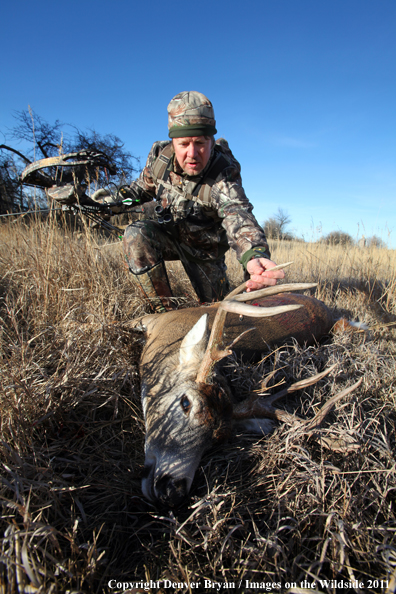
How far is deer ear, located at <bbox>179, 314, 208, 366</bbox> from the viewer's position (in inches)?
73.0

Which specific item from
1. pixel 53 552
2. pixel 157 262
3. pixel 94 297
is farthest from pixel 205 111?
pixel 53 552

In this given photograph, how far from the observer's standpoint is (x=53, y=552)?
3.19 ft

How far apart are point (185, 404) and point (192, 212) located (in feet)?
7.98

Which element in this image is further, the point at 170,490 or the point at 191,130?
the point at 191,130

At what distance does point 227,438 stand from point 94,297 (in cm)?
177

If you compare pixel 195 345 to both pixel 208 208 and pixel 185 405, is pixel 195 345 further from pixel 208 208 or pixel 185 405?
pixel 208 208

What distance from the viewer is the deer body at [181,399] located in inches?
53.2

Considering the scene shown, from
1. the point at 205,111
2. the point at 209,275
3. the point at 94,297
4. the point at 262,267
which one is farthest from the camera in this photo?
the point at 209,275

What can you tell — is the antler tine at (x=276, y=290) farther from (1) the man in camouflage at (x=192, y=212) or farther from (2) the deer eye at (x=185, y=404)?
(1) the man in camouflage at (x=192, y=212)

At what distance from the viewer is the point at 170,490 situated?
1.28 metres

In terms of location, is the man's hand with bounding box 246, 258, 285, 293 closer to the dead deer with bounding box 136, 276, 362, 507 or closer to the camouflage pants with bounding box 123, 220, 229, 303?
the dead deer with bounding box 136, 276, 362, 507

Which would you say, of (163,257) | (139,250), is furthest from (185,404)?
(163,257)

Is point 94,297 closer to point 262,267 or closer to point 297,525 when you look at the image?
point 262,267

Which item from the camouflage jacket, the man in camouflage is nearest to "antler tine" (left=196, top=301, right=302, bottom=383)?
the man in camouflage
